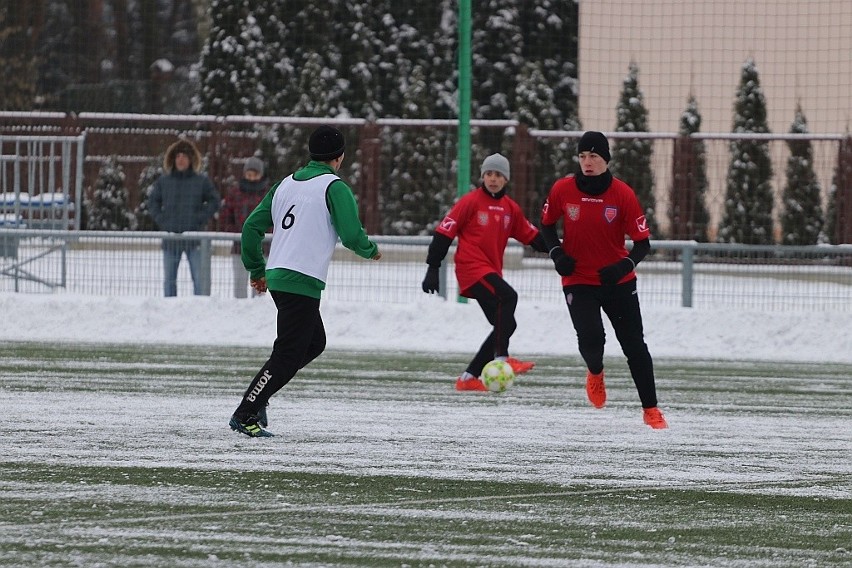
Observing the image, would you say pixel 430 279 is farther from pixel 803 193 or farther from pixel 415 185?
pixel 415 185

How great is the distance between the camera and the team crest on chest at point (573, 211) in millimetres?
9961

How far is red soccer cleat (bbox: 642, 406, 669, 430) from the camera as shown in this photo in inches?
387

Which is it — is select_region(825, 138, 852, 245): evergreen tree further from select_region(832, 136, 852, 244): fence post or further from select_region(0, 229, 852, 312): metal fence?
select_region(0, 229, 852, 312): metal fence

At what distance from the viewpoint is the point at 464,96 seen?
18578 mm

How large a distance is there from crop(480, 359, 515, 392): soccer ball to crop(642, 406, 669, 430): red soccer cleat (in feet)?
6.94

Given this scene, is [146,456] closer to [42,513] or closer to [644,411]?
[42,513]

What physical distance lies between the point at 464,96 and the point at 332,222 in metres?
9.78

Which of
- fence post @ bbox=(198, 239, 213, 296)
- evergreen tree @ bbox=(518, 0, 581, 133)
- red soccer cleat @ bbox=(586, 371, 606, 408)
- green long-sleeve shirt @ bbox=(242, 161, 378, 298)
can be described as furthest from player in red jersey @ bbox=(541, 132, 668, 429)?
evergreen tree @ bbox=(518, 0, 581, 133)

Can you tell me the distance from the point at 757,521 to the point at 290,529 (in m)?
1.92

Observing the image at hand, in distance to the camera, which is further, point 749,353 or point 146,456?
point 749,353

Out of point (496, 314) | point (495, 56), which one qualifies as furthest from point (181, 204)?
point (495, 56)

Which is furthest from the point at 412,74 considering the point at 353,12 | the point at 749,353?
the point at 749,353

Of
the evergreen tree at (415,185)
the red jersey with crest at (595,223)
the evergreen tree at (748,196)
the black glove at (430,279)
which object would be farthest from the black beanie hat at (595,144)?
the evergreen tree at (415,185)

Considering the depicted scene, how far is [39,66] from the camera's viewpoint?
1961 inches
